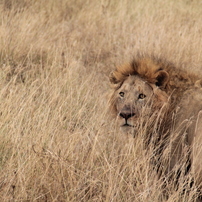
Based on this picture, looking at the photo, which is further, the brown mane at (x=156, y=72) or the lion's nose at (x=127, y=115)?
the brown mane at (x=156, y=72)

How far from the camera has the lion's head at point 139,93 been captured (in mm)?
4430

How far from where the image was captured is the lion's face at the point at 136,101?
4.41m

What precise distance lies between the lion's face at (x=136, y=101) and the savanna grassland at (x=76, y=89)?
251 millimetres

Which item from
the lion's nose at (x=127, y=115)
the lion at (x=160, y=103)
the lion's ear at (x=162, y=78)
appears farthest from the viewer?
the lion's ear at (x=162, y=78)

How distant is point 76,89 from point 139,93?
70.6 inches

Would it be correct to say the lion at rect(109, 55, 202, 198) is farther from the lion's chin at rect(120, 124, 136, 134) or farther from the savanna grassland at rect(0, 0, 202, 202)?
the savanna grassland at rect(0, 0, 202, 202)

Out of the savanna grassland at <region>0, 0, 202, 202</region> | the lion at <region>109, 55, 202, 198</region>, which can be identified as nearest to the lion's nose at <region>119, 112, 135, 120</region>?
the lion at <region>109, 55, 202, 198</region>

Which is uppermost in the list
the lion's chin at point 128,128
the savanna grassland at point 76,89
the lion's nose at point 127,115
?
the lion's nose at point 127,115

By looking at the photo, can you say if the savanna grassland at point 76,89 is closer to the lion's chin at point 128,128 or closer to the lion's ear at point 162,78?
the lion's chin at point 128,128

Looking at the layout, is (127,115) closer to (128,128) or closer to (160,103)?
(128,128)

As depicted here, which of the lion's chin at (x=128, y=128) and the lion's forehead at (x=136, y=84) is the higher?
the lion's forehead at (x=136, y=84)

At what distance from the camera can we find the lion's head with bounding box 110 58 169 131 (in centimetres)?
443

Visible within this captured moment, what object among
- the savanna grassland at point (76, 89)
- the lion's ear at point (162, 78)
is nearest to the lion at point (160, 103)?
the lion's ear at point (162, 78)

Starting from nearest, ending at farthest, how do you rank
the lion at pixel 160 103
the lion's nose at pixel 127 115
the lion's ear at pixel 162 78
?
the lion at pixel 160 103 < the lion's nose at pixel 127 115 < the lion's ear at pixel 162 78
